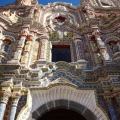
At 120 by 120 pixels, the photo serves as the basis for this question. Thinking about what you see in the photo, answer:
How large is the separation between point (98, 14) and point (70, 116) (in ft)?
28.1

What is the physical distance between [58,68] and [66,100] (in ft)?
5.14

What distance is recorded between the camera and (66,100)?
6.71 m

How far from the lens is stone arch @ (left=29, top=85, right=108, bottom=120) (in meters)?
6.29

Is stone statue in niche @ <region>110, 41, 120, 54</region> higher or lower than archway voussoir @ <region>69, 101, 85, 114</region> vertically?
higher

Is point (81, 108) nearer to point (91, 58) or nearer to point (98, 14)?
point (91, 58)

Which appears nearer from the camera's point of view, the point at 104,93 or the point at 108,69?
the point at 104,93

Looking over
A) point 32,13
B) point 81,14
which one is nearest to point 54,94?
point 32,13

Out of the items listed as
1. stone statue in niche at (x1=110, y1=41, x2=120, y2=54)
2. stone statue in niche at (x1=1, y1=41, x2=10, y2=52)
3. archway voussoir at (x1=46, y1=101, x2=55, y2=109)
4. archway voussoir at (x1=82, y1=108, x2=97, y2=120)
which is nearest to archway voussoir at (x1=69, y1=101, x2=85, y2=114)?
archway voussoir at (x1=82, y1=108, x2=97, y2=120)

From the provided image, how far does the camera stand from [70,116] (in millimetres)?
7469

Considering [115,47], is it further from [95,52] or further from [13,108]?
[13,108]

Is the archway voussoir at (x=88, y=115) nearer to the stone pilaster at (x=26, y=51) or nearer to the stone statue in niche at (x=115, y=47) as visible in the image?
the stone pilaster at (x=26, y=51)

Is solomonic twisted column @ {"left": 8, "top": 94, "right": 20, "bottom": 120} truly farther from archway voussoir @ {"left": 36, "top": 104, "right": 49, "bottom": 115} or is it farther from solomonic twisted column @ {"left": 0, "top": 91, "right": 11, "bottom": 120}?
archway voussoir @ {"left": 36, "top": 104, "right": 49, "bottom": 115}

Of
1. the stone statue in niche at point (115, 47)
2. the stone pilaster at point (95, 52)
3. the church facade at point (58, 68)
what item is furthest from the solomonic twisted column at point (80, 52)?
the stone statue in niche at point (115, 47)

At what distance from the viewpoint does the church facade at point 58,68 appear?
6.34 metres
